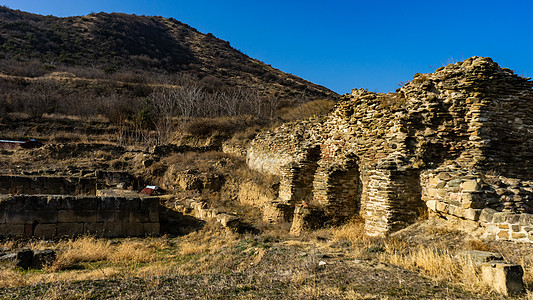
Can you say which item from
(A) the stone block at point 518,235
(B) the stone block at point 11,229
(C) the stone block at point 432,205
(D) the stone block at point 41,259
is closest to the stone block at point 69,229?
(B) the stone block at point 11,229

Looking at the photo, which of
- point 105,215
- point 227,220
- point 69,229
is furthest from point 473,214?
point 69,229

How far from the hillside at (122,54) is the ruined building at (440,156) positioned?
35081 millimetres

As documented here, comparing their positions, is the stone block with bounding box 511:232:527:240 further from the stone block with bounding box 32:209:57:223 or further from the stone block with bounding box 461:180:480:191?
the stone block with bounding box 32:209:57:223

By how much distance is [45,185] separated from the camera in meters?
13.1

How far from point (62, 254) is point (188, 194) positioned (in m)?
7.41

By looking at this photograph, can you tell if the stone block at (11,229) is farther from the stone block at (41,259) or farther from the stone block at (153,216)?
the stone block at (153,216)

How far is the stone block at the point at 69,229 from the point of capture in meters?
8.40

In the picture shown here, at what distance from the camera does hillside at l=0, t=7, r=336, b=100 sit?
47.6 m

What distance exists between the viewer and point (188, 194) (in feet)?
45.3

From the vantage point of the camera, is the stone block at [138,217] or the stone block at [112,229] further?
the stone block at [138,217]

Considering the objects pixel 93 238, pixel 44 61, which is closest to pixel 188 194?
pixel 93 238

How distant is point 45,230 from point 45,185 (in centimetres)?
586

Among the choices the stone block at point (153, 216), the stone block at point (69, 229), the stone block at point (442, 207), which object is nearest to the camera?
the stone block at point (442, 207)

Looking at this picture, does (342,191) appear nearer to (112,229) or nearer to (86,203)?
(112,229)
